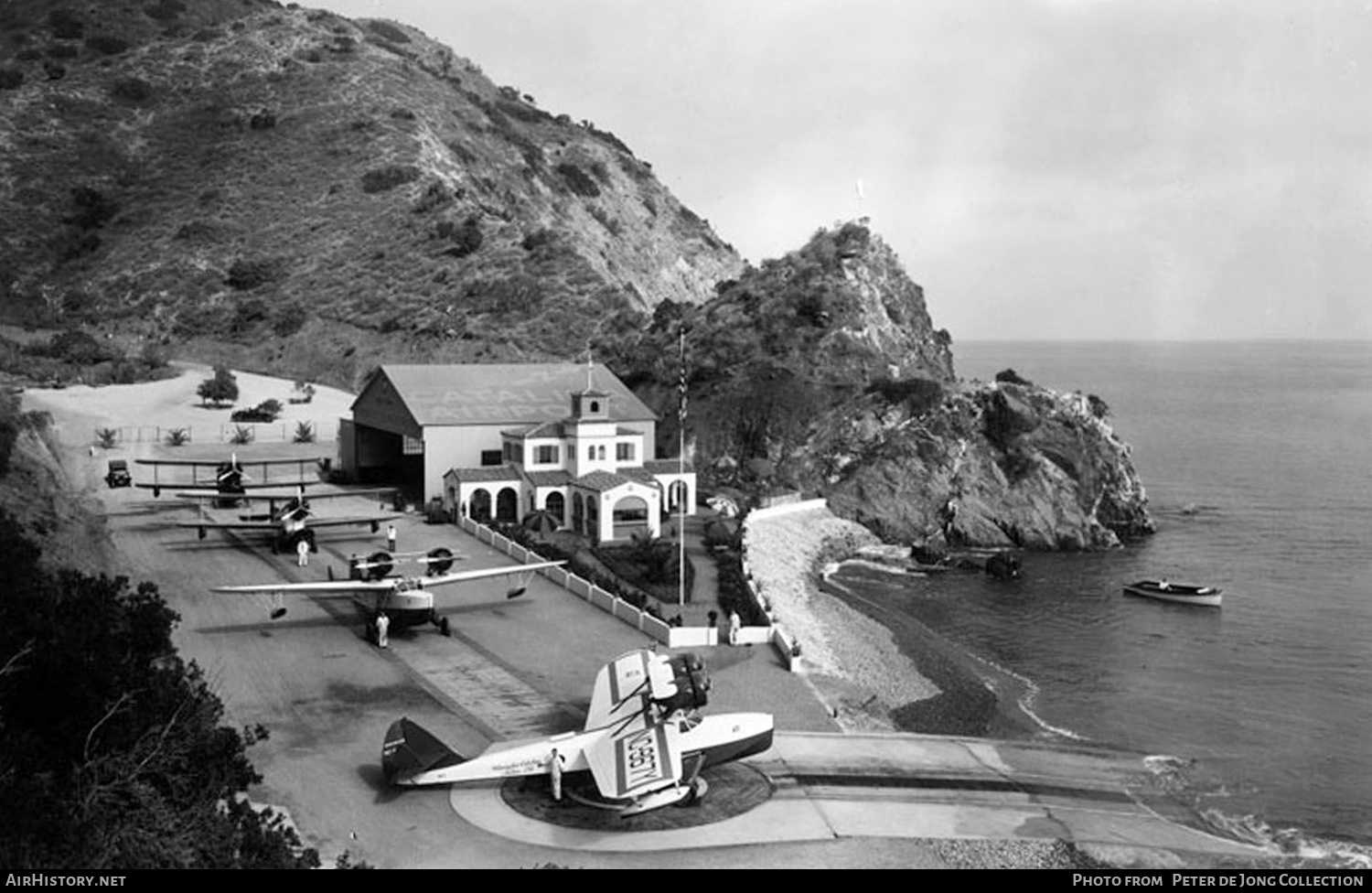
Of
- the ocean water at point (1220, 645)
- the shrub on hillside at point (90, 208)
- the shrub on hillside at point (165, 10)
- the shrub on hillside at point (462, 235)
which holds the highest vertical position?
the shrub on hillside at point (165, 10)

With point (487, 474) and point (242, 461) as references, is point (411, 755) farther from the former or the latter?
point (242, 461)

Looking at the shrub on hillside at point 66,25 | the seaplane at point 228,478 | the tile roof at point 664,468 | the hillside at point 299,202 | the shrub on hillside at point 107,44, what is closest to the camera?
the seaplane at point 228,478

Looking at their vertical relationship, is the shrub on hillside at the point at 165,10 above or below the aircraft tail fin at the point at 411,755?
above

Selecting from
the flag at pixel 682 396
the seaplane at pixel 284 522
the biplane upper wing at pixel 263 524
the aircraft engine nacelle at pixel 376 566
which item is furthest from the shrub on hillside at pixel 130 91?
the aircraft engine nacelle at pixel 376 566

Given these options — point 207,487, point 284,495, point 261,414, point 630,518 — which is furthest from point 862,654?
point 261,414

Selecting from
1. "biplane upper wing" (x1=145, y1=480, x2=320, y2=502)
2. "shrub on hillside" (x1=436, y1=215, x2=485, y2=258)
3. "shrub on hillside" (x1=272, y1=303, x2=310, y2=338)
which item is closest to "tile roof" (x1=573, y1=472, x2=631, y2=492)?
"biplane upper wing" (x1=145, y1=480, x2=320, y2=502)

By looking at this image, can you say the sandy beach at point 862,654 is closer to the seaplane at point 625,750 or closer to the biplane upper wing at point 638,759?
the seaplane at point 625,750

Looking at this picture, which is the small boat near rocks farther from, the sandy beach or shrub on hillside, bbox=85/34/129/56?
shrub on hillside, bbox=85/34/129/56
